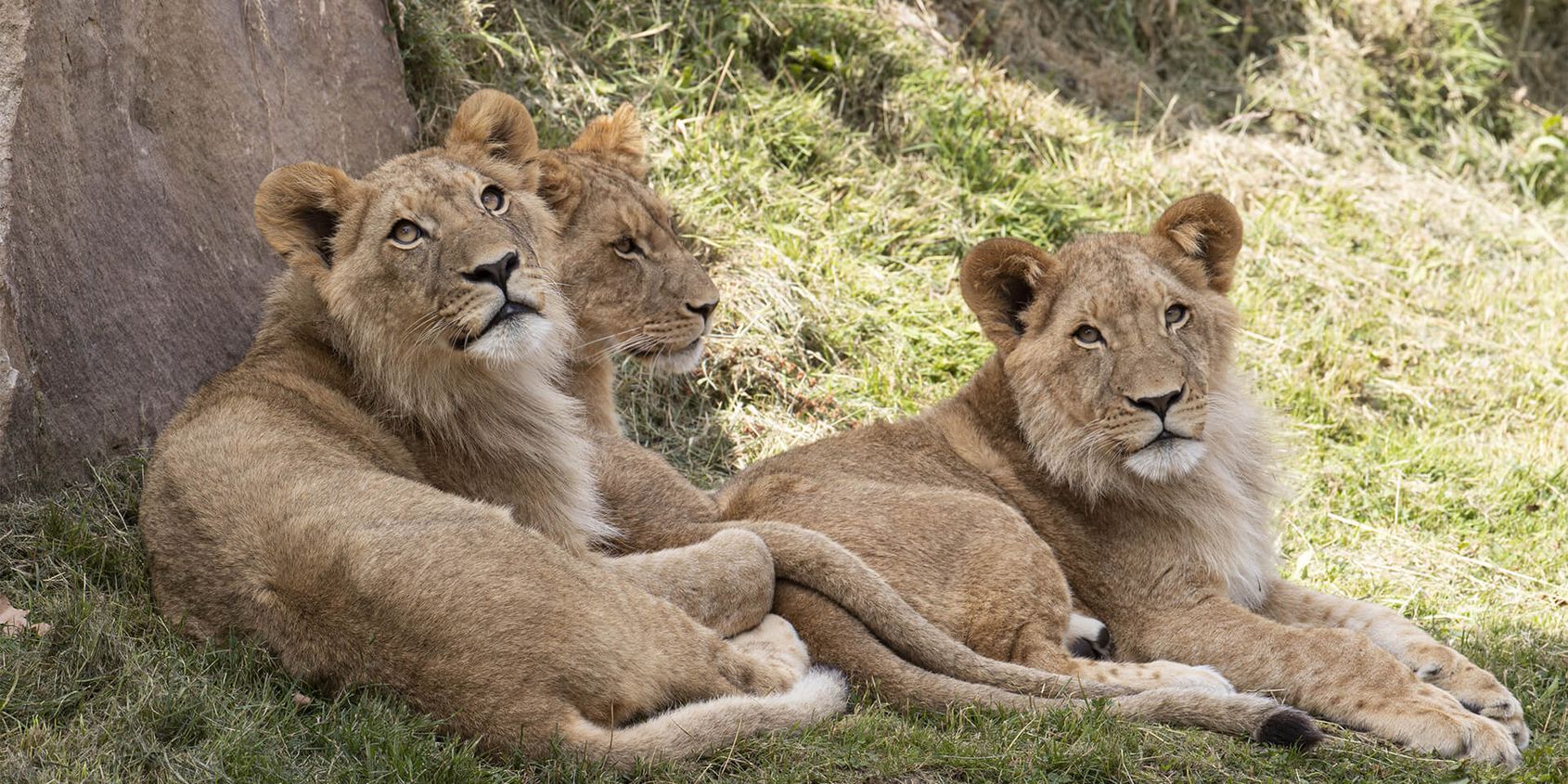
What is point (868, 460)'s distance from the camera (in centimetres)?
597

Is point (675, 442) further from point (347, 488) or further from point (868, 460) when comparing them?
point (347, 488)

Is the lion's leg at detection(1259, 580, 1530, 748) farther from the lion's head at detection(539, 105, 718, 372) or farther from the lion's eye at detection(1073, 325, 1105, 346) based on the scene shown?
the lion's head at detection(539, 105, 718, 372)

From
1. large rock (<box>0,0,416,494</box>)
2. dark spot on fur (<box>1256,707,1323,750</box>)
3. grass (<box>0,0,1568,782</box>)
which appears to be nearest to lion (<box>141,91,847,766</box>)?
grass (<box>0,0,1568,782</box>)

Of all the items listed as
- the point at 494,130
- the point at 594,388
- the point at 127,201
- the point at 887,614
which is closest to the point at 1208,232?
Answer: the point at 887,614

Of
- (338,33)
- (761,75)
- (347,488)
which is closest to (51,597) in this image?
(347,488)

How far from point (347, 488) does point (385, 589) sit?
1.57 feet

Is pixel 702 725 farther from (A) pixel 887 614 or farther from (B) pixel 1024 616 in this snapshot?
(B) pixel 1024 616

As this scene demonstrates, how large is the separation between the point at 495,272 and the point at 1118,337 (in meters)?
2.17

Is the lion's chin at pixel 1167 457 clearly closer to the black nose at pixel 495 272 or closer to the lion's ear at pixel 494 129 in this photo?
the black nose at pixel 495 272

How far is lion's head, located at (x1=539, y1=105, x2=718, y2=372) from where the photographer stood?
6.25m

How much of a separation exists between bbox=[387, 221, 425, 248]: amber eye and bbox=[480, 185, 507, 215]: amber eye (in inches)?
13.1

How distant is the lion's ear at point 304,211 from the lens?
5.01m

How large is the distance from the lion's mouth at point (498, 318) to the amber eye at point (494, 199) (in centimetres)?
48

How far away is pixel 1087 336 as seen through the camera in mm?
5602
